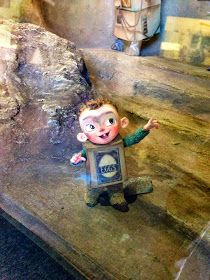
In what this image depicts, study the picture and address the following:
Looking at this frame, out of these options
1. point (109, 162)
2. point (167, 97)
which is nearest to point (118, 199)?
point (109, 162)

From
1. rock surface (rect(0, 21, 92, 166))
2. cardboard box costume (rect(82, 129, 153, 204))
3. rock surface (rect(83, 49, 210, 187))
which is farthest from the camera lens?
rock surface (rect(0, 21, 92, 166))

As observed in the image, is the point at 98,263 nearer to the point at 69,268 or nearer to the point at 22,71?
the point at 69,268

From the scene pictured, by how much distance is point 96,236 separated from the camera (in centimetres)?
206

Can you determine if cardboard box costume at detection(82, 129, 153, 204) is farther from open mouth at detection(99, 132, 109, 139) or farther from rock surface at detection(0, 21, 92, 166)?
rock surface at detection(0, 21, 92, 166)

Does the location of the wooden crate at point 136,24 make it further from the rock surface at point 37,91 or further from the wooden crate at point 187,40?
the rock surface at point 37,91

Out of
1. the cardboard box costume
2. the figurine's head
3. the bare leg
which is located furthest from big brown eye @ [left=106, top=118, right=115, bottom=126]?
the bare leg

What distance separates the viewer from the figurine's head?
76.7 inches

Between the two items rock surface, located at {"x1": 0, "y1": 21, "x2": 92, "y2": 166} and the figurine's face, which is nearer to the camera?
the figurine's face

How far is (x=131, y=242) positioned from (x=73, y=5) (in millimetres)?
4833

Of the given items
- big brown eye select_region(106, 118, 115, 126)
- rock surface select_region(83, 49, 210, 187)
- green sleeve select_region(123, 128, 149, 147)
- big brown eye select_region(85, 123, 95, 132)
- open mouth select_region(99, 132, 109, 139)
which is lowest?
rock surface select_region(83, 49, 210, 187)

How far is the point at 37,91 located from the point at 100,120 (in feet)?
5.57

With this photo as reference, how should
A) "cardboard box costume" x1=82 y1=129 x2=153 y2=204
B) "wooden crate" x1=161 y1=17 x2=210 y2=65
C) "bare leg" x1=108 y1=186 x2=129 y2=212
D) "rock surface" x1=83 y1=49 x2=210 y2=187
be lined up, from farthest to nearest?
"wooden crate" x1=161 y1=17 x2=210 y2=65 → "rock surface" x1=83 y1=49 x2=210 y2=187 → "bare leg" x1=108 y1=186 x2=129 y2=212 → "cardboard box costume" x1=82 y1=129 x2=153 y2=204

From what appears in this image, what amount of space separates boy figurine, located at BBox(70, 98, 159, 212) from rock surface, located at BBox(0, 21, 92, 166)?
87 centimetres

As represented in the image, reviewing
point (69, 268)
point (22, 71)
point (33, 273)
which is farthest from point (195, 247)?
point (22, 71)
